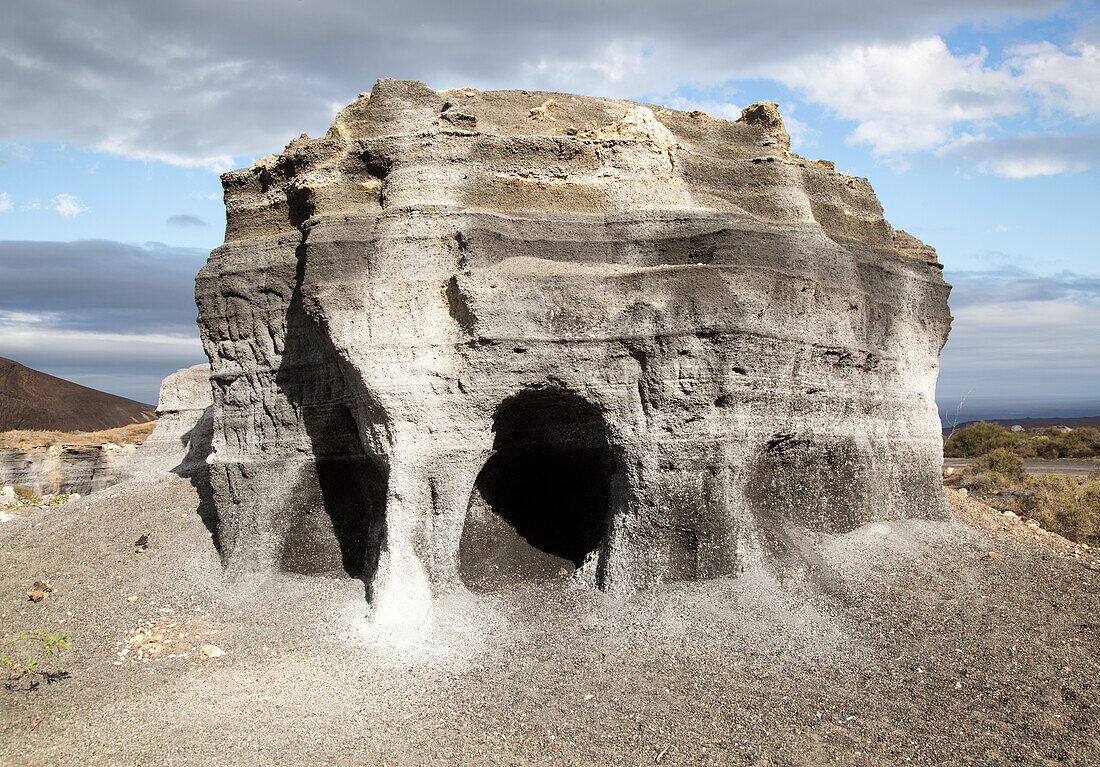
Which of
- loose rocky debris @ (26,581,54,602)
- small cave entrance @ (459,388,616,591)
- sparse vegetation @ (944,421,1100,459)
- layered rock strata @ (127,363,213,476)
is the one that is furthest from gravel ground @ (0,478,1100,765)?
sparse vegetation @ (944,421,1100,459)

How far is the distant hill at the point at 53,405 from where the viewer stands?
99.8 ft

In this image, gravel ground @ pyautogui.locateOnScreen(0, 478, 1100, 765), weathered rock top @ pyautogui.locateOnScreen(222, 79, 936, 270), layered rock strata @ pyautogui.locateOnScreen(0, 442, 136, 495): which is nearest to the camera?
gravel ground @ pyautogui.locateOnScreen(0, 478, 1100, 765)

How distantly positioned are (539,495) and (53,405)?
111 feet

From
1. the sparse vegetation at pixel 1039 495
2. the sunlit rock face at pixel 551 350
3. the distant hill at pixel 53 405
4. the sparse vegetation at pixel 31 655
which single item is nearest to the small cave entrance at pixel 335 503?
the sunlit rock face at pixel 551 350

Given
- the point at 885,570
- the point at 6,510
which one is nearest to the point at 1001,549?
the point at 885,570

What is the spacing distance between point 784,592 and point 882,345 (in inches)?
156

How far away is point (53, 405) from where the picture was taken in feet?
108

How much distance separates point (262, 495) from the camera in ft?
28.5

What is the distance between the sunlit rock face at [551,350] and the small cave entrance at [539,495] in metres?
0.03

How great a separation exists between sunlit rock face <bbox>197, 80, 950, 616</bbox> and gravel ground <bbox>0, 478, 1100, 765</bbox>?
543 millimetres

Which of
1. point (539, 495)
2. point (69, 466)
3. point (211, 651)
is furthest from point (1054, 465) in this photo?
point (69, 466)

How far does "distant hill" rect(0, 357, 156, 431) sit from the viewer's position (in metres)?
30.4

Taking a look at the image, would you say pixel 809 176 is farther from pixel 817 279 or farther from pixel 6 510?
pixel 6 510

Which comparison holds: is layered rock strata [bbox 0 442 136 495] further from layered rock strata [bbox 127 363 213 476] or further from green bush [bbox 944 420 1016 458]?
green bush [bbox 944 420 1016 458]
